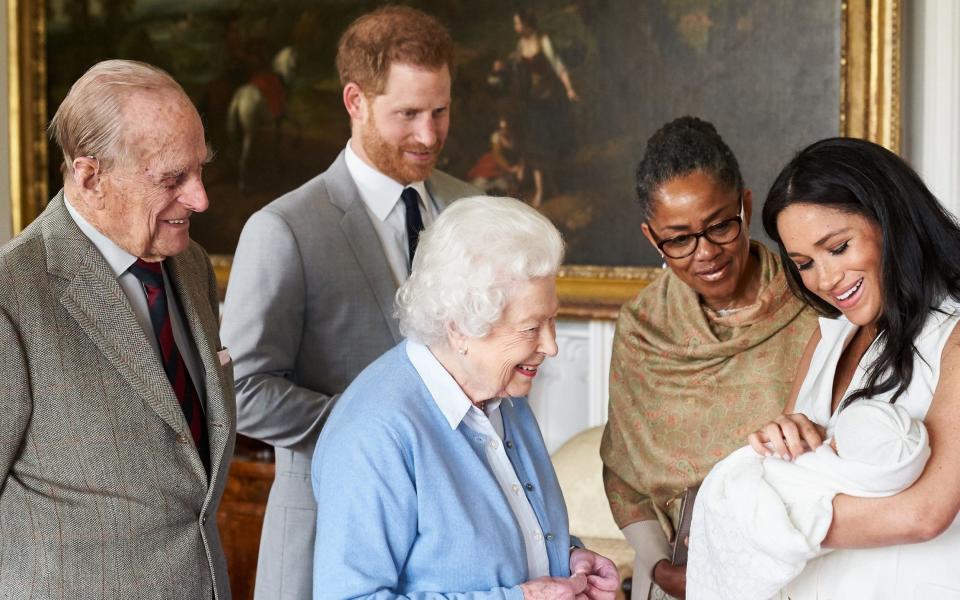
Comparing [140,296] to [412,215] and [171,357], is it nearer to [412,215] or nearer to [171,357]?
[171,357]

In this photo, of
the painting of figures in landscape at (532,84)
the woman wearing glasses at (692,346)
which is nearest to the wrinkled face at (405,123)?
the woman wearing glasses at (692,346)

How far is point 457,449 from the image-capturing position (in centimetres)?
240

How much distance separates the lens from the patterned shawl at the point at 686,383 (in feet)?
10.3

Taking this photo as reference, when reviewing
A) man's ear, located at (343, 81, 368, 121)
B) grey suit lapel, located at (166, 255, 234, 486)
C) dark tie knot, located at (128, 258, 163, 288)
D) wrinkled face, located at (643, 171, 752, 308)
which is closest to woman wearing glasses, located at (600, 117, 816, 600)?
wrinkled face, located at (643, 171, 752, 308)

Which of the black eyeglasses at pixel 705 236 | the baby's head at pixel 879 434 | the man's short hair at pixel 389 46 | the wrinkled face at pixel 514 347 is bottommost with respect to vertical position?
the baby's head at pixel 879 434

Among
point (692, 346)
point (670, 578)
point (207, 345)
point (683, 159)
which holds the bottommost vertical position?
point (670, 578)

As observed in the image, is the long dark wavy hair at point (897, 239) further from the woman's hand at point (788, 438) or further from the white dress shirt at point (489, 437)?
the white dress shirt at point (489, 437)

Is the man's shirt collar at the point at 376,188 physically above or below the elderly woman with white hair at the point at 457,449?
above

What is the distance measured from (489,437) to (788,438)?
0.67 m

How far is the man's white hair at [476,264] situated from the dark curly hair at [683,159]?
2.52ft

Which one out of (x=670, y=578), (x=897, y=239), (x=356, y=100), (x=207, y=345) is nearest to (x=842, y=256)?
(x=897, y=239)

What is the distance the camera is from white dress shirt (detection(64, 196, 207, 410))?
2480 mm

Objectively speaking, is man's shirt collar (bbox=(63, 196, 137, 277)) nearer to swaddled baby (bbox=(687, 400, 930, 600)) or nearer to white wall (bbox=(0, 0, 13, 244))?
swaddled baby (bbox=(687, 400, 930, 600))

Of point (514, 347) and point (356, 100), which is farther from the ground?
point (356, 100)
